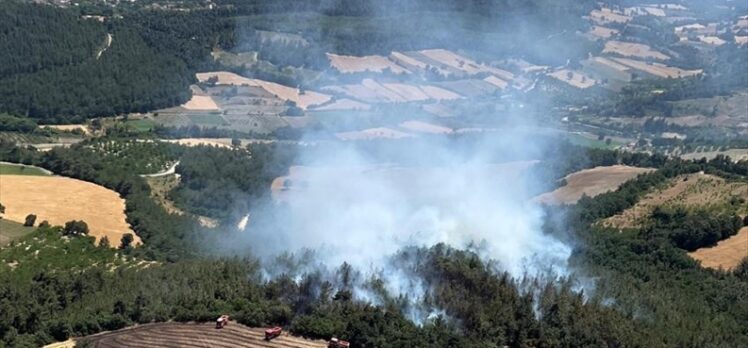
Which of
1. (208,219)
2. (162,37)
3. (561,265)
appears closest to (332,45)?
(162,37)

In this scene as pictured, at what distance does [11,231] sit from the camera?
185ft

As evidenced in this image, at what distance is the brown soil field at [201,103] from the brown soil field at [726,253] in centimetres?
4901

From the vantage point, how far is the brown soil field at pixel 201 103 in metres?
94.9

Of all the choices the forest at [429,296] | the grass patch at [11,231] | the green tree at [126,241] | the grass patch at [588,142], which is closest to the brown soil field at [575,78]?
the grass patch at [588,142]

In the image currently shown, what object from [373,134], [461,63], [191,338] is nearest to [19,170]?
[373,134]

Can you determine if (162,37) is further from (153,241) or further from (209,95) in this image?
(153,241)

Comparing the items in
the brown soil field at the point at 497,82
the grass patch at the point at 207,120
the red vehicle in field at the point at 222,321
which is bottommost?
the brown soil field at the point at 497,82

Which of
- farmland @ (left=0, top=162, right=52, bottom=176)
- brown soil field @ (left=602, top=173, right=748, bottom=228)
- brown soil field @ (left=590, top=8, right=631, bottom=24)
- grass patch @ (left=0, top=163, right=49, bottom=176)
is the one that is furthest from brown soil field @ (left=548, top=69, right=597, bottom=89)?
grass patch @ (left=0, top=163, right=49, bottom=176)

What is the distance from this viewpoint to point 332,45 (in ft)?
366

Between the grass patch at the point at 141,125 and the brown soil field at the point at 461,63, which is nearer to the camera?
the grass patch at the point at 141,125

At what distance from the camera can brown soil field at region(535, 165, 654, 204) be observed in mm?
72000

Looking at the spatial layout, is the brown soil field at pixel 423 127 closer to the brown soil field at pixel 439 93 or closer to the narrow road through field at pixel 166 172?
the brown soil field at pixel 439 93

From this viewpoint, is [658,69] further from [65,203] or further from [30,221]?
[30,221]

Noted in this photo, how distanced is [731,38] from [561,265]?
298 ft
